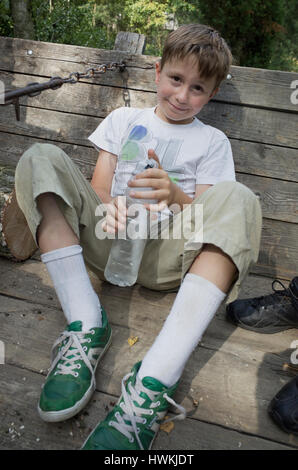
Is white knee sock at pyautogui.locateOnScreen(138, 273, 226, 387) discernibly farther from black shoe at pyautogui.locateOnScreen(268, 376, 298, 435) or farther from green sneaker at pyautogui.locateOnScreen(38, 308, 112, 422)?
black shoe at pyautogui.locateOnScreen(268, 376, 298, 435)

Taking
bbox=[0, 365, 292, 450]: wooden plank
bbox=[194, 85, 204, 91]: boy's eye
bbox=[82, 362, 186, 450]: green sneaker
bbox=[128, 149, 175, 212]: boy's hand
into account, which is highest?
bbox=[194, 85, 204, 91]: boy's eye

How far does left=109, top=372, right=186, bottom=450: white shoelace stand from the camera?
110 cm

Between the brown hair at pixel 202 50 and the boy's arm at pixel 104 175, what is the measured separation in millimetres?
472

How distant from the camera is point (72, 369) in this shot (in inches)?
48.7

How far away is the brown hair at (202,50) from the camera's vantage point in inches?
60.9

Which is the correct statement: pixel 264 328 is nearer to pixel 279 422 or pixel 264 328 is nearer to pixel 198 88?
pixel 279 422

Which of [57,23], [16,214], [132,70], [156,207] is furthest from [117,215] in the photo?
[57,23]

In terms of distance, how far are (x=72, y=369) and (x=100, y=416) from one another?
0.17 metres

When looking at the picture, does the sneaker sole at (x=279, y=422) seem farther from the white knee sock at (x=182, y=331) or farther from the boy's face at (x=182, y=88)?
the boy's face at (x=182, y=88)

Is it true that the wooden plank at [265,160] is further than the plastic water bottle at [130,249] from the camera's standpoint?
Yes

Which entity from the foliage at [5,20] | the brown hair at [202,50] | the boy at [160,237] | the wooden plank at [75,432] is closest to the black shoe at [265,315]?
the boy at [160,237]

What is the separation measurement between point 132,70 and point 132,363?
5.06 ft

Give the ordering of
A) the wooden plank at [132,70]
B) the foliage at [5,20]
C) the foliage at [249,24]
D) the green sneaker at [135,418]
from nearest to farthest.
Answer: the green sneaker at [135,418] → the wooden plank at [132,70] → the foliage at [5,20] → the foliage at [249,24]

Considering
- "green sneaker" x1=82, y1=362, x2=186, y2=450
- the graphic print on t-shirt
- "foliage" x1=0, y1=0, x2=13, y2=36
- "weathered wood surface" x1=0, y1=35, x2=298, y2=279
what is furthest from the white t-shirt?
"foliage" x1=0, y1=0, x2=13, y2=36
